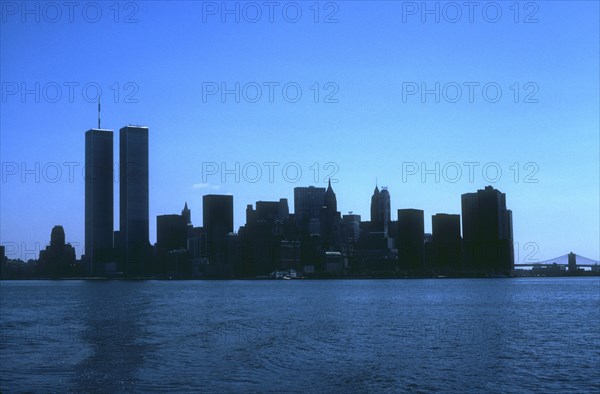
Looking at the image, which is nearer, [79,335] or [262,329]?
[79,335]

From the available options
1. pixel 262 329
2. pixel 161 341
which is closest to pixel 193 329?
pixel 262 329

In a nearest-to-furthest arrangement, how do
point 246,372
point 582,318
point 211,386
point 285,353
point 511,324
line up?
point 211,386, point 246,372, point 285,353, point 511,324, point 582,318

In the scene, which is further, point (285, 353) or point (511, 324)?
point (511, 324)

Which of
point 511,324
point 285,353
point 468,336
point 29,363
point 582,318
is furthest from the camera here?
point 582,318

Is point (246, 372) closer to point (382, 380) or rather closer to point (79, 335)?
point (382, 380)

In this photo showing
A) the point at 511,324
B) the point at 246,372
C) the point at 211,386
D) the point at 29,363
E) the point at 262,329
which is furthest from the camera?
the point at 511,324

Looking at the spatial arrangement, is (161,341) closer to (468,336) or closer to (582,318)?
(468,336)

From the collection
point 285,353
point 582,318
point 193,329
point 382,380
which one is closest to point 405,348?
point 285,353

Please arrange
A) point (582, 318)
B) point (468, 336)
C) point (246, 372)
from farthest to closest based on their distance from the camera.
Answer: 1. point (582, 318)
2. point (468, 336)
3. point (246, 372)
